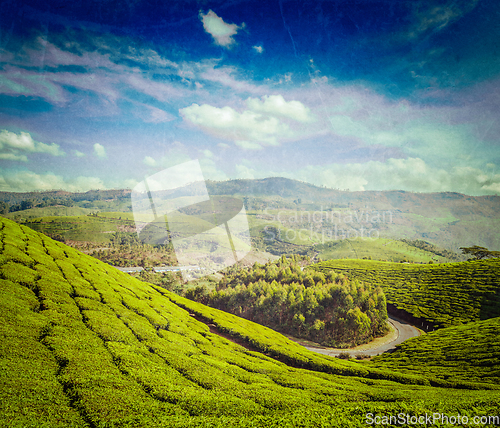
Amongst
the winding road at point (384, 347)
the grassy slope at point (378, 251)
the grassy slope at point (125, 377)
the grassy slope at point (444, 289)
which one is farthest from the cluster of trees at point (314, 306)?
the grassy slope at point (378, 251)

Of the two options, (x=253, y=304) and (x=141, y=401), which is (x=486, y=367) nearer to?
(x=141, y=401)

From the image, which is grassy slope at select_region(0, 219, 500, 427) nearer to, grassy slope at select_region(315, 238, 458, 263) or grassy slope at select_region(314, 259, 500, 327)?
grassy slope at select_region(314, 259, 500, 327)

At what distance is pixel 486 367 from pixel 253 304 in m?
30.1

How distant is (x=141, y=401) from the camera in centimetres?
809

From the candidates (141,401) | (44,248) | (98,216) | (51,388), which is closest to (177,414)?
(141,401)

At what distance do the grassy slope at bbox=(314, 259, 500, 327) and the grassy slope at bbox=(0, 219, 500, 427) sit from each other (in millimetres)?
31362

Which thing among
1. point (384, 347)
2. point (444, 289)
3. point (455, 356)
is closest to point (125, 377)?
point (455, 356)

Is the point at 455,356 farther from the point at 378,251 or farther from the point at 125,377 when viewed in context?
the point at 378,251

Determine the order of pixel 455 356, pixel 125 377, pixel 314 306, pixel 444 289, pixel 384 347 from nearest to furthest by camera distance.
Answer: pixel 125 377 < pixel 455 356 < pixel 384 347 < pixel 314 306 < pixel 444 289

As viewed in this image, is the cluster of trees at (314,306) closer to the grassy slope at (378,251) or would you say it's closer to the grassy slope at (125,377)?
the grassy slope at (125,377)

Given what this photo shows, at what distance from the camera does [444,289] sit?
44.8m

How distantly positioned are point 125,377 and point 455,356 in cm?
2902

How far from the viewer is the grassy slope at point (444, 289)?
123ft

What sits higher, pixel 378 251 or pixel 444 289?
pixel 444 289
